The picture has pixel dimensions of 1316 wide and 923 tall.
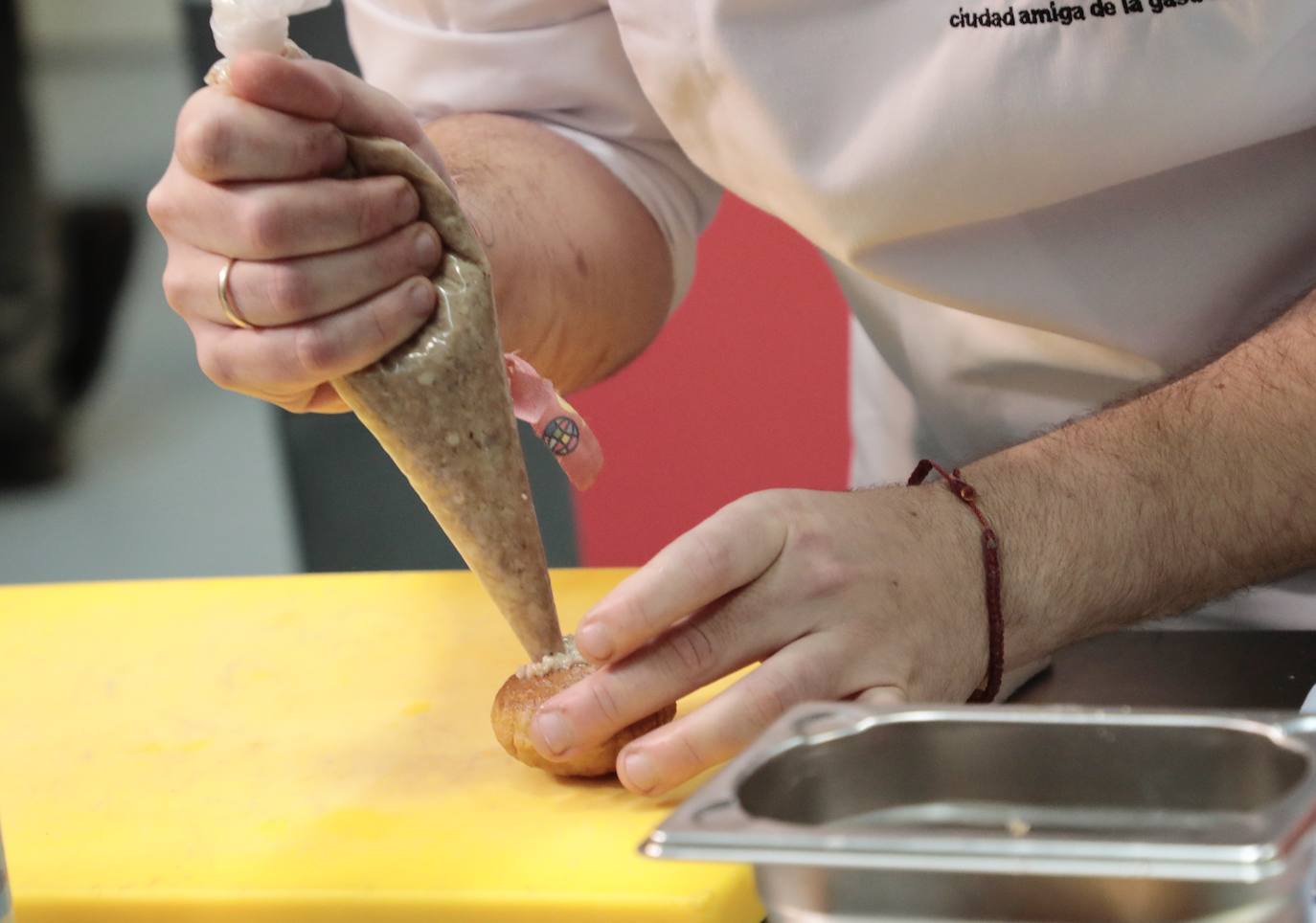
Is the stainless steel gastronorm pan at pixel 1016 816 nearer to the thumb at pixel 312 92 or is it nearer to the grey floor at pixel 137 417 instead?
the thumb at pixel 312 92

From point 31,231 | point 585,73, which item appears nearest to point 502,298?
point 585,73

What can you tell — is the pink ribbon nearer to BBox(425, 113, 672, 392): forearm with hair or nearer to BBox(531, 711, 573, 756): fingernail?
BBox(531, 711, 573, 756): fingernail

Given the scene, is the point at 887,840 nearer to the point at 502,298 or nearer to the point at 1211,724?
the point at 1211,724

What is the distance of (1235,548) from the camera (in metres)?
1.10

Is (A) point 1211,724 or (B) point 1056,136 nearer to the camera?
(A) point 1211,724

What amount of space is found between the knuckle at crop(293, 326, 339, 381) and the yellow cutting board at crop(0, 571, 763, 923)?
271 millimetres

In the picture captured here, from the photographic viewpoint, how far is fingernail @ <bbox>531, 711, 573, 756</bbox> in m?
0.88

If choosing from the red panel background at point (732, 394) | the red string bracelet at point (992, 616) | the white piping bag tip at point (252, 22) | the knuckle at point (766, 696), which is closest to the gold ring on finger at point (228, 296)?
the white piping bag tip at point (252, 22)

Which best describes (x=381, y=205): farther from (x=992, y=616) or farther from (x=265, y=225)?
(x=992, y=616)

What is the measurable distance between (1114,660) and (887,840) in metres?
0.63

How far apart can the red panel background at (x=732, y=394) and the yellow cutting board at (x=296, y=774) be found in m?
1.11

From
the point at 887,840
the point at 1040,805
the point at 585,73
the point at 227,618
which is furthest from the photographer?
the point at 585,73

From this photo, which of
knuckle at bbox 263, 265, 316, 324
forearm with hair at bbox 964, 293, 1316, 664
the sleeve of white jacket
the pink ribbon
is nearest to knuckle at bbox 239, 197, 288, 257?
knuckle at bbox 263, 265, 316, 324

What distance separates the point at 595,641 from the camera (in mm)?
867
